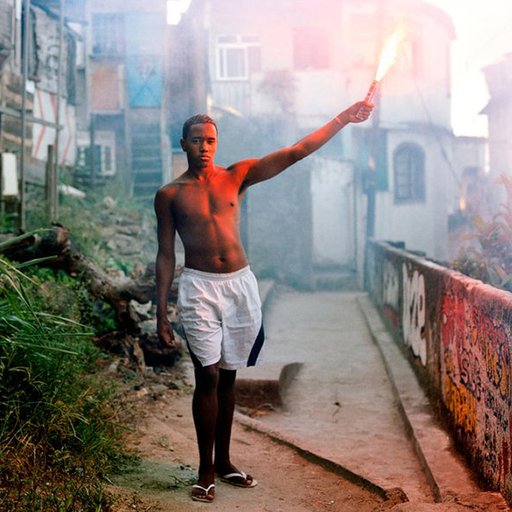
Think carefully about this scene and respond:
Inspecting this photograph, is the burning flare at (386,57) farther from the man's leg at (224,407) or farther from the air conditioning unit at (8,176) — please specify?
the air conditioning unit at (8,176)

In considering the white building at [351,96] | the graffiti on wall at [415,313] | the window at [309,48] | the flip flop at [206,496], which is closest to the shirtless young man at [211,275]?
the flip flop at [206,496]

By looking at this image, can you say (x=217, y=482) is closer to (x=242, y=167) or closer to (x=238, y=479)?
(x=238, y=479)

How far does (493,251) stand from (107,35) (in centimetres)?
1658

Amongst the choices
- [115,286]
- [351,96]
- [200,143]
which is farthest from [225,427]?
[351,96]

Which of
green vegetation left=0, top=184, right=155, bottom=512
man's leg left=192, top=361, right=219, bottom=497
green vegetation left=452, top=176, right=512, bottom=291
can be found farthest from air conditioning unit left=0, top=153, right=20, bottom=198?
man's leg left=192, top=361, right=219, bottom=497

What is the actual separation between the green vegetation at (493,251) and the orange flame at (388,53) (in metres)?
3.52

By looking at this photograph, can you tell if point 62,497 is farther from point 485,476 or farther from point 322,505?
point 485,476

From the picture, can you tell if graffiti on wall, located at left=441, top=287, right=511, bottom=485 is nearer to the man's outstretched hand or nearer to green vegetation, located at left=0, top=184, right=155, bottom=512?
the man's outstretched hand

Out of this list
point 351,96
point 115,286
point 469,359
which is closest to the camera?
point 469,359

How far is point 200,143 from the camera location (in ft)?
12.9

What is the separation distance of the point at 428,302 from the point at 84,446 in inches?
153

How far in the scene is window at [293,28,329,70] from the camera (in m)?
23.9

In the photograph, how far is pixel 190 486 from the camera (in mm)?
3959

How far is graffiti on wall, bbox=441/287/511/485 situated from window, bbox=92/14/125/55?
17.8 meters
